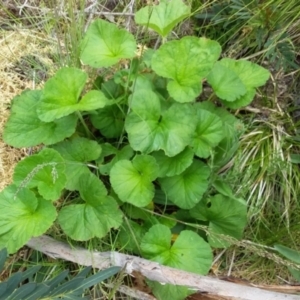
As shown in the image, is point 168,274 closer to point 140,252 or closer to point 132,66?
point 140,252

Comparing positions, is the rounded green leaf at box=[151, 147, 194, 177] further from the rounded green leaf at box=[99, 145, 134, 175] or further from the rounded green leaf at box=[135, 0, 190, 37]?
the rounded green leaf at box=[135, 0, 190, 37]

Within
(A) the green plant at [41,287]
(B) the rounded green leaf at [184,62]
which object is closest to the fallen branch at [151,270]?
(A) the green plant at [41,287]

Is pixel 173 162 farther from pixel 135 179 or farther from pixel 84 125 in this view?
pixel 84 125

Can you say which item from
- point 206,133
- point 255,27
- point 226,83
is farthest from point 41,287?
point 255,27

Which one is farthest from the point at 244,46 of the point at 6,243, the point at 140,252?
the point at 6,243

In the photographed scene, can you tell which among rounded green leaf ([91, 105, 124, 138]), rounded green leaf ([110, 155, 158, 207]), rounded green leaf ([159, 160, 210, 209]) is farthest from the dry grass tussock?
rounded green leaf ([159, 160, 210, 209])

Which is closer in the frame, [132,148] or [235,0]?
[132,148]

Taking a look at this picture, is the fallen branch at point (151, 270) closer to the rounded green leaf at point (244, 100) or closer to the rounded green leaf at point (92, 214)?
the rounded green leaf at point (92, 214)
